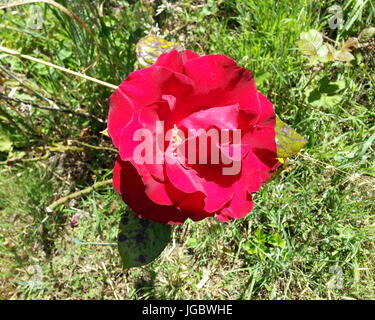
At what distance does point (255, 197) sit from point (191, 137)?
80 centimetres

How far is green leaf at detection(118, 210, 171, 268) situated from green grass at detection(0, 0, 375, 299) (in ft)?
1.65

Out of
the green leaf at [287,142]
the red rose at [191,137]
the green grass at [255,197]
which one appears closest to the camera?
the red rose at [191,137]

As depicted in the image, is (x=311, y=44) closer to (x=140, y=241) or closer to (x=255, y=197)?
(x=255, y=197)

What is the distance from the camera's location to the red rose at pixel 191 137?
728 millimetres

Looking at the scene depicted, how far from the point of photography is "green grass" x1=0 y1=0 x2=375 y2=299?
55.5 inches

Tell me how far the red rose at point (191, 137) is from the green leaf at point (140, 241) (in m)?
0.19

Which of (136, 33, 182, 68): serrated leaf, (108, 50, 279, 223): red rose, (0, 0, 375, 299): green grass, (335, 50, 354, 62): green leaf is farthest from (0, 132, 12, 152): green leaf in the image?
(335, 50, 354, 62): green leaf

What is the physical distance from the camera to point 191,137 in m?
0.75

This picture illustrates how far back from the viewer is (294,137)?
0.95 metres

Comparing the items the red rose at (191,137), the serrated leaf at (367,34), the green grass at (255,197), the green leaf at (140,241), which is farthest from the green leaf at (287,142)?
the serrated leaf at (367,34)

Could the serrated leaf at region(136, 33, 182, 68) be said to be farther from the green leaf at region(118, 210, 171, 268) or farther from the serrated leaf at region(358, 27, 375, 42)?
the serrated leaf at region(358, 27, 375, 42)

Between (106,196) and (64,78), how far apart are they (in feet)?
2.11

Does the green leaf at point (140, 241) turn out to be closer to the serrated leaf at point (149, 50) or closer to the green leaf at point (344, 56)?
the serrated leaf at point (149, 50)
